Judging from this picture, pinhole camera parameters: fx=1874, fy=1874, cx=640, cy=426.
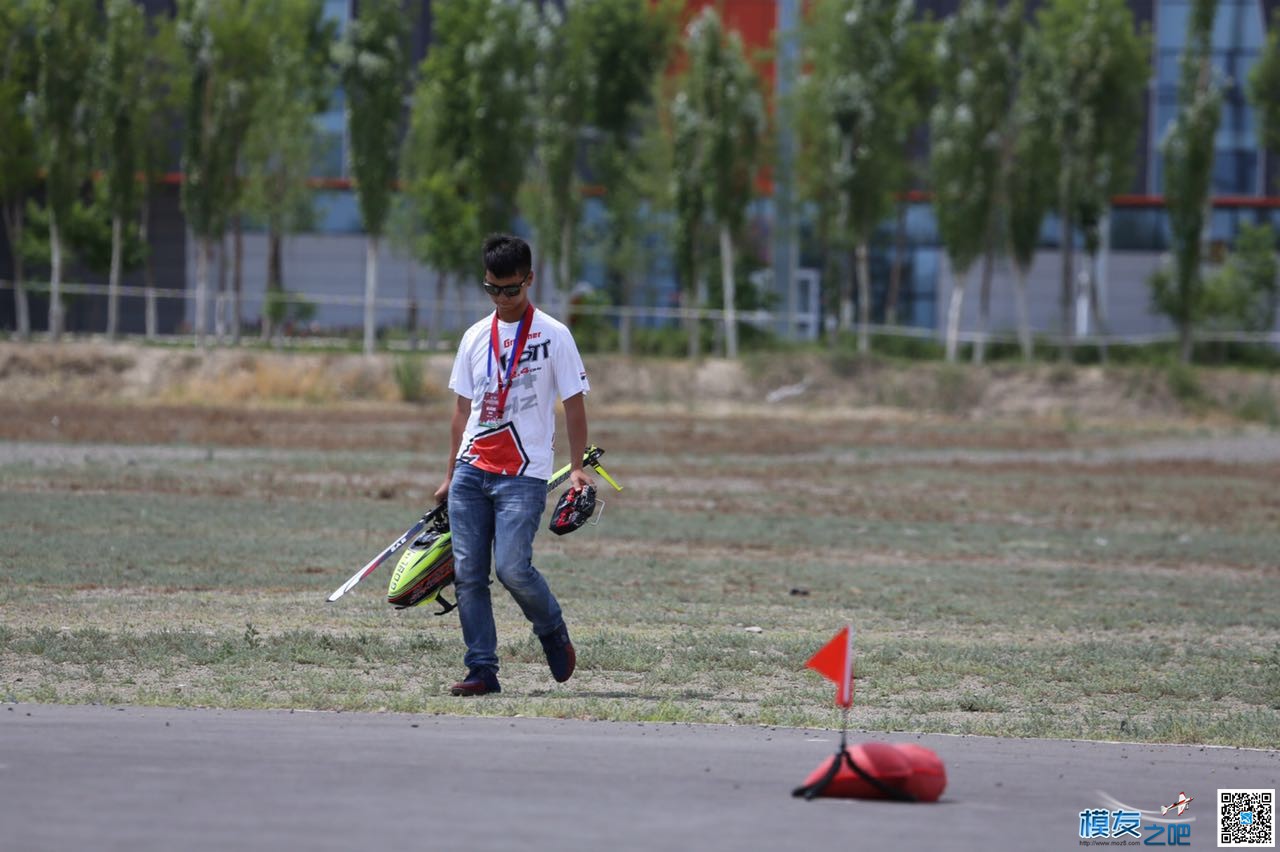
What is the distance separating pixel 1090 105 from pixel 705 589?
130 ft

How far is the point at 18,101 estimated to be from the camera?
170ft

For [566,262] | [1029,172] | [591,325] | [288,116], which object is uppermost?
[288,116]

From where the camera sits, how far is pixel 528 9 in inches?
2039

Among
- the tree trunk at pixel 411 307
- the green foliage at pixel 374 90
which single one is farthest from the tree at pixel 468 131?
the green foliage at pixel 374 90

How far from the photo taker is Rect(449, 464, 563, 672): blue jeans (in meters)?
9.13

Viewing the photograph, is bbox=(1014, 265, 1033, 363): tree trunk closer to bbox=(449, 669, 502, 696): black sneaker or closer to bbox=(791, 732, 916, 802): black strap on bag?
bbox=(449, 669, 502, 696): black sneaker

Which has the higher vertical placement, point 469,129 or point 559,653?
point 469,129

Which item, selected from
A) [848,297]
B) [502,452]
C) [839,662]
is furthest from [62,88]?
[839,662]

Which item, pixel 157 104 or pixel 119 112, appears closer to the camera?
pixel 119 112

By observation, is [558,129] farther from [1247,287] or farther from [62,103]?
[1247,287]

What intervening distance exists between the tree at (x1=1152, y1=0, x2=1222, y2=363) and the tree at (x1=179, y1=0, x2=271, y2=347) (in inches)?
987

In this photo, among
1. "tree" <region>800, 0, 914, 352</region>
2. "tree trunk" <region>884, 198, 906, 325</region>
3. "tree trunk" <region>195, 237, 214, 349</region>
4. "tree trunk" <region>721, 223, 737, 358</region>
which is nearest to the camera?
"tree trunk" <region>195, 237, 214, 349</region>

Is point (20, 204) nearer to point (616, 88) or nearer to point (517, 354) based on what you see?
point (616, 88)

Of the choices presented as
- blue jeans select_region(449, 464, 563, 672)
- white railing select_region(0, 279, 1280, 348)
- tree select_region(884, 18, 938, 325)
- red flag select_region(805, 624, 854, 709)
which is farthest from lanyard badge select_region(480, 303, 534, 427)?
tree select_region(884, 18, 938, 325)
